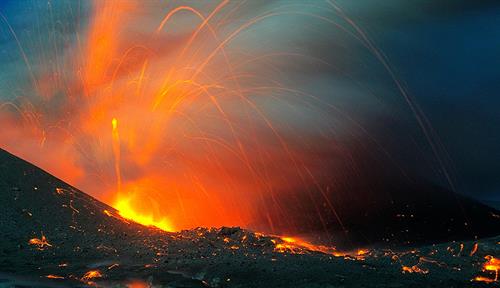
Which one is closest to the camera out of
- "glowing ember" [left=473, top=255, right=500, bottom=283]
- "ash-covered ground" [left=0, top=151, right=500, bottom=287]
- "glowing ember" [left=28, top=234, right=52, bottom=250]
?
"ash-covered ground" [left=0, top=151, right=500, bottom=287]

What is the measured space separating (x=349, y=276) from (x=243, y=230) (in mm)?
21403

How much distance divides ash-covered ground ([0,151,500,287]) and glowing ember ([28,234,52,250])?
155 millimetres

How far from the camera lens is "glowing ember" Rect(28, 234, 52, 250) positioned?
1434 inches

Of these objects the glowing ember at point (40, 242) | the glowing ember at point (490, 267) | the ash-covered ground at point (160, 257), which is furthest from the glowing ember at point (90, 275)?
the glowing ember at point (490, 267)

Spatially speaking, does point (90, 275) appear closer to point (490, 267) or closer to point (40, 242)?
point (40, 242)

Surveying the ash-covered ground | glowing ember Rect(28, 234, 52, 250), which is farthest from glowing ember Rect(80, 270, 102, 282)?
glowing ember Rect(28, 234, 52, 250)

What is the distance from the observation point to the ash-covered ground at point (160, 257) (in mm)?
25672

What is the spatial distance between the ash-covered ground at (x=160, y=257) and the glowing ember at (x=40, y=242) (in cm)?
16

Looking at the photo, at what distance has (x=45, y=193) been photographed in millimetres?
51500

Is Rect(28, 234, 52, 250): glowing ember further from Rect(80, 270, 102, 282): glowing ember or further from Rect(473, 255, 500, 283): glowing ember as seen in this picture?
→ Rect(473, 255, 500, 283): glowing ember

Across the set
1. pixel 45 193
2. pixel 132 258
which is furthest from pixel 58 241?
pixel 45 193

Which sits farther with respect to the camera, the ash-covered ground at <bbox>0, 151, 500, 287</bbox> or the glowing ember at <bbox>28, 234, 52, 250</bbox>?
the glowing ember at <bbox>28, 234, 52, 250</bbox>

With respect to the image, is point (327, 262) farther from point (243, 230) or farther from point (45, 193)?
point (45, 193)

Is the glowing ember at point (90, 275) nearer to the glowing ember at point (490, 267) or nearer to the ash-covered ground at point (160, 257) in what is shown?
the ash-covered ground at point (160, 257)
